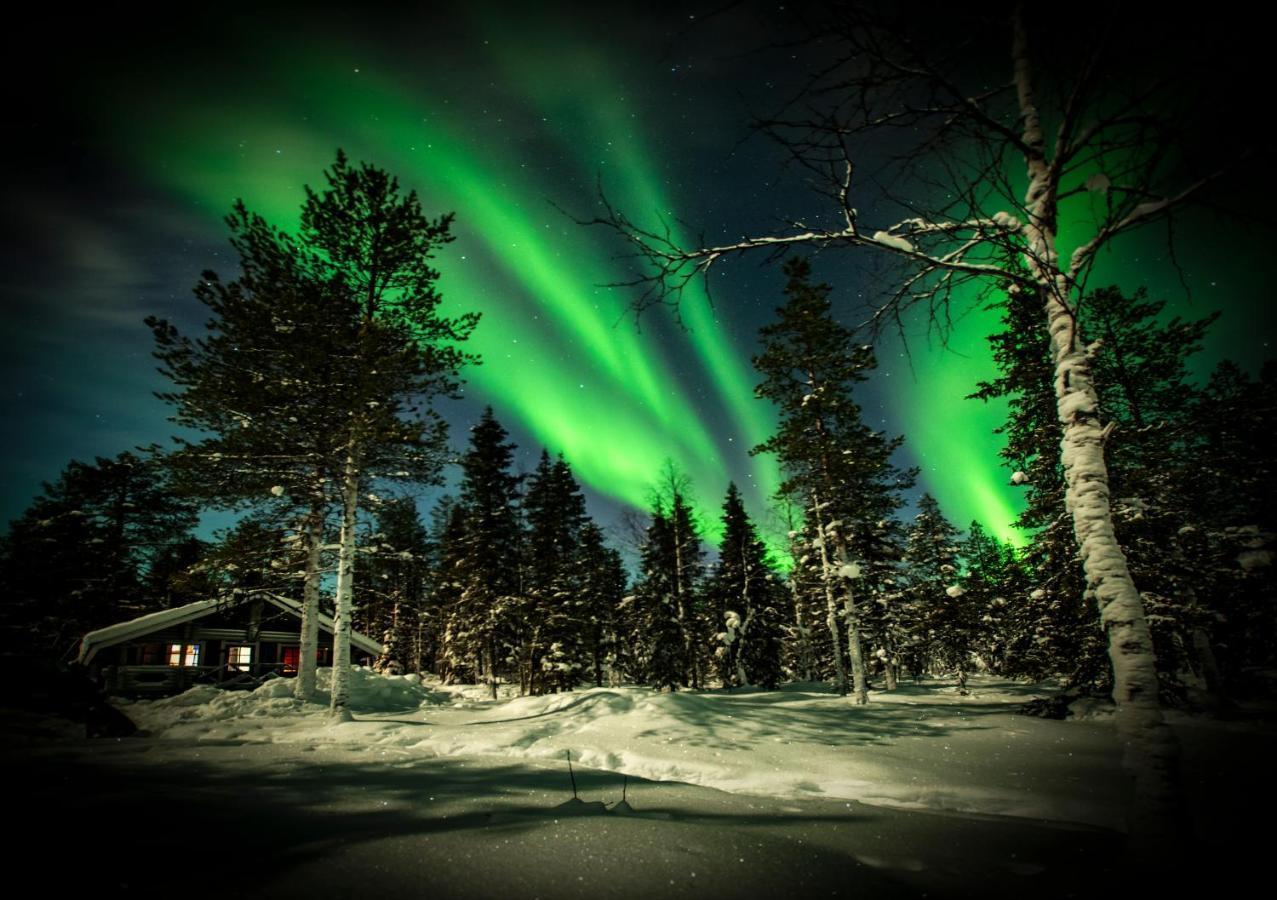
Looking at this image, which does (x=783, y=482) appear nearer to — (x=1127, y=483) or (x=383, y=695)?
(x=1127, y=483)

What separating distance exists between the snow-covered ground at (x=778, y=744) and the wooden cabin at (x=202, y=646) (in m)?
5.46

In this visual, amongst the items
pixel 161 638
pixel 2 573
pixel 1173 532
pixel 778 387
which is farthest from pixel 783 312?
pixel 2 573

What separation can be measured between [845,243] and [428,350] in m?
10.6

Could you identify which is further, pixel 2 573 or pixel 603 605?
pixel 603 605

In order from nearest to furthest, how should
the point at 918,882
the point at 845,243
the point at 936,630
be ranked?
the point at 918,882, the point at 845,243, the point at 936,630

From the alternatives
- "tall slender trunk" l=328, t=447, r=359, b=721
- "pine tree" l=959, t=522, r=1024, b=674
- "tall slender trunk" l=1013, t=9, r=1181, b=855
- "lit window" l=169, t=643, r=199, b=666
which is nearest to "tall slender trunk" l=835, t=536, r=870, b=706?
"pine tree" l=959, t=522, r=1024, b=674

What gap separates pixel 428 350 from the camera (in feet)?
39.7

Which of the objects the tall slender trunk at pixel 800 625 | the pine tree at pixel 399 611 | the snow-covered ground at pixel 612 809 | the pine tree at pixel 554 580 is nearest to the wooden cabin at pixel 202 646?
the pine tree at pixel 399 611

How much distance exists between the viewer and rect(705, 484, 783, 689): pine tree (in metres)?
28.7

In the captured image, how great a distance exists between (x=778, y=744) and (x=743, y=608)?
23.3m

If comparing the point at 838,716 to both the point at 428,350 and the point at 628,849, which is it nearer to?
the point at 628,849

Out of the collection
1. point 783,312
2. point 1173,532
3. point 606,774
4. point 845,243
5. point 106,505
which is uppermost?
point 783,312

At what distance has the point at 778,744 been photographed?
24.6 ft

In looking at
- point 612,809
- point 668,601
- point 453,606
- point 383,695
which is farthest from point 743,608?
point 612,809
